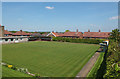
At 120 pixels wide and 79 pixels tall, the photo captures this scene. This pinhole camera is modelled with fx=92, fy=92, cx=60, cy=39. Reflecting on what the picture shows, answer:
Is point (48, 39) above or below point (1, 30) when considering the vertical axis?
below

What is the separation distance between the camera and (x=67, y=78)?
932 centimetres

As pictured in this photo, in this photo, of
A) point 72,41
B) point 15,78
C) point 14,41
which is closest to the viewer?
point 15,78

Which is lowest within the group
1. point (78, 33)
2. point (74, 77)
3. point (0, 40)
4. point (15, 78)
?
point (74, 77)

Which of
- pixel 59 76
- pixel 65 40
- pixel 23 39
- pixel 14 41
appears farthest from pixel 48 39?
pixel 59 76

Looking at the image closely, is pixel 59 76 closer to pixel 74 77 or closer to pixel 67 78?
pixel 67 78

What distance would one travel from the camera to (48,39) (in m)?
53.7

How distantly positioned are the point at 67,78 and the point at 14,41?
37008 mm

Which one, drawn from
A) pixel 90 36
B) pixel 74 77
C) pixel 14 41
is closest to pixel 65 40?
pixel 90 36

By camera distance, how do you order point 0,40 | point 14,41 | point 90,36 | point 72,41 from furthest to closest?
point 90,36 → point 72,41 → point 14,41 → point 0,40

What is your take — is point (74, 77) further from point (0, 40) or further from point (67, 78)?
point (0, 40)

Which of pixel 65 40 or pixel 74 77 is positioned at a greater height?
pixel 65 40

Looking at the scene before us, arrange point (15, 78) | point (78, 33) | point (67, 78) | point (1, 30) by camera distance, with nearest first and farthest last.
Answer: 1. point (15, 78)
2. point (67, 78)
3. point (1, 30)
4. point (78, 33)

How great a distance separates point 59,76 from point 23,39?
130 feet

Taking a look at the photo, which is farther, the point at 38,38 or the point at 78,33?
the point at 78,33
